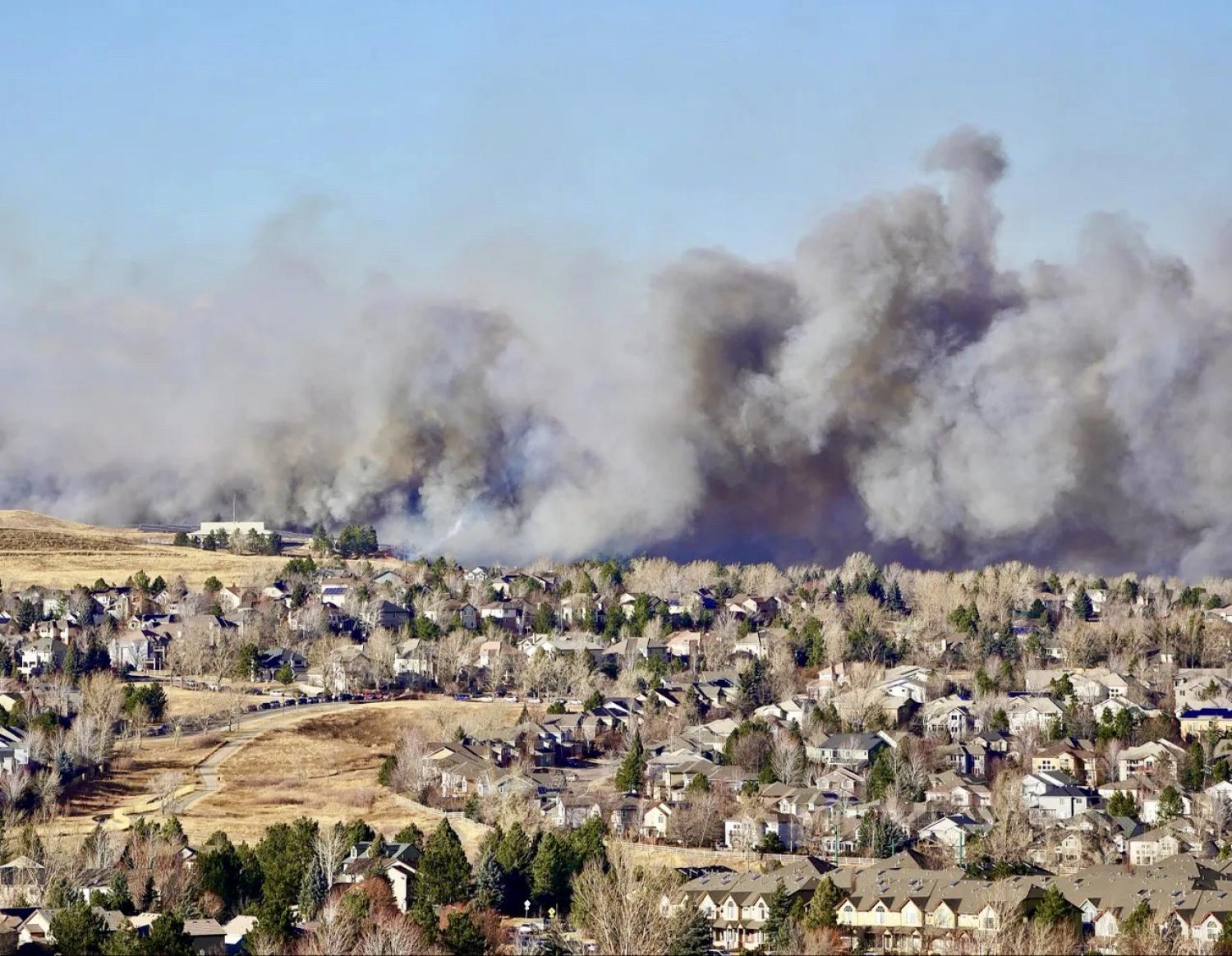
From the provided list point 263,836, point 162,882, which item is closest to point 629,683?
point 263,836

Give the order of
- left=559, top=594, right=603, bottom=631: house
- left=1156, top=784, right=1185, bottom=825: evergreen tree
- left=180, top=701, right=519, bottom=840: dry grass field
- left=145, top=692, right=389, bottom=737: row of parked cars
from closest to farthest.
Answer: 1. left=180, top=701, right=519, bottom=840: dry grass field
2. left=1156, top=784, right=1185, bottom=825: evergreen tree
3. left=145, top=692, right=389, bottom=737: row of parked cars
4. left=559, top=594, right=603, bottom=631: house

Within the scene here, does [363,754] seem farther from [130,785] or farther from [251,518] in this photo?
[251,518]

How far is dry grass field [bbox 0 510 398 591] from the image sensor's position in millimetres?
87375

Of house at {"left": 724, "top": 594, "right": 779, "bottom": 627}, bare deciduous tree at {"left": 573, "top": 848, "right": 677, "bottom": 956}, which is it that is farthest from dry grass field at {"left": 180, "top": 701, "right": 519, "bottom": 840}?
house at {"left": 724, "top": 594, "right": 779, "bottom": 627}

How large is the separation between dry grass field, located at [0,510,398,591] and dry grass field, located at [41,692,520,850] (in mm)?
24413

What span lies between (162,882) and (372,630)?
36179 mm

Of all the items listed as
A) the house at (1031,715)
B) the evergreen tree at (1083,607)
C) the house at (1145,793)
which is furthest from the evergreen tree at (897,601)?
the house at (1145,793)

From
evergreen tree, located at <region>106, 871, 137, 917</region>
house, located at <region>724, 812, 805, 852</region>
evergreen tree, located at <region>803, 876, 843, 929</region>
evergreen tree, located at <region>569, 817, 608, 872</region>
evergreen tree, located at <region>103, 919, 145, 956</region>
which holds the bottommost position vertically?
evergreen tree, located at <region>103, 919, 145, 956</region>

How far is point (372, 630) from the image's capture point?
7531 centimetres

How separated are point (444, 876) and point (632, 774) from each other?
13.9 metres

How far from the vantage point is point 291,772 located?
53.8 metres

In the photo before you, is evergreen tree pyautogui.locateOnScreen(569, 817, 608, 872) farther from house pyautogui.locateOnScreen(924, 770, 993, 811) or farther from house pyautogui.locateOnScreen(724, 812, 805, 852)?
house pyautogui.locateOnScreen(924, 770, 993, 811)

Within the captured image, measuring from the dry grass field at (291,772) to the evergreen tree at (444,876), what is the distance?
5092 millimetres

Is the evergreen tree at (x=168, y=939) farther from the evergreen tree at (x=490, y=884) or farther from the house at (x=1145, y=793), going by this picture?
the house at (x=1145, y=793)
